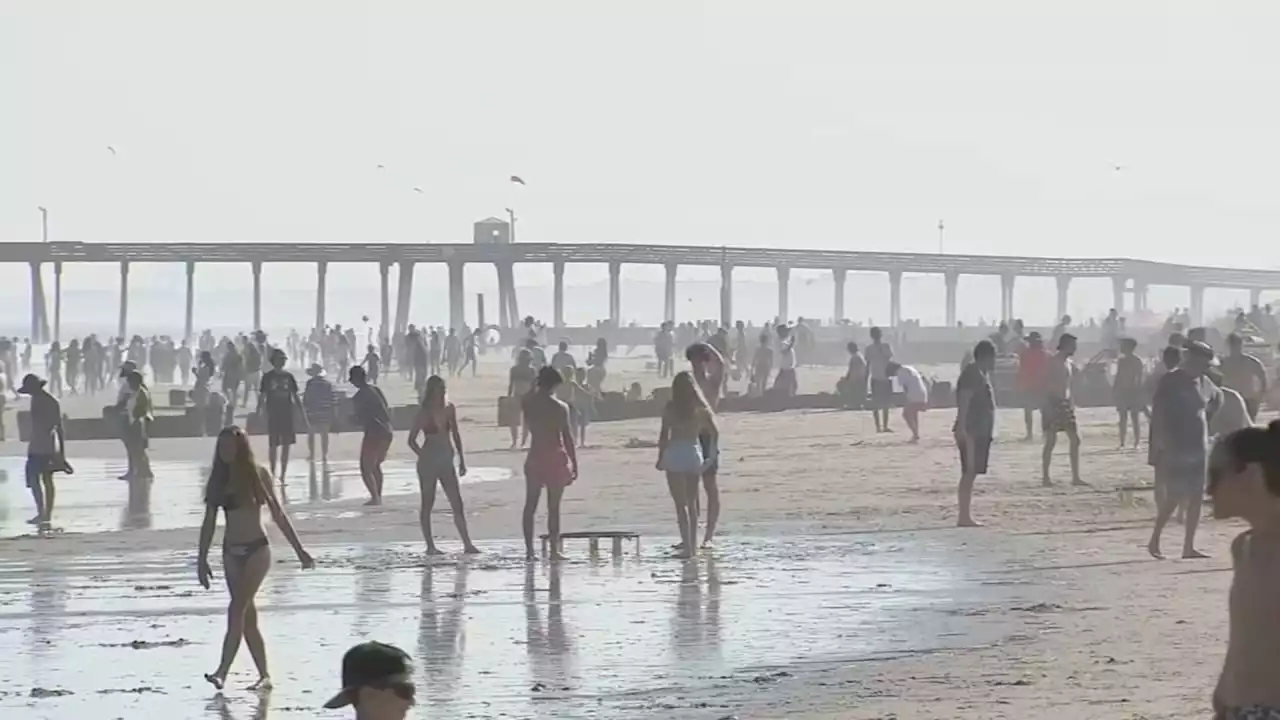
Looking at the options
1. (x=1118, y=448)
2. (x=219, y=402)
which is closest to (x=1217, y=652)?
(x=1118, y=448)

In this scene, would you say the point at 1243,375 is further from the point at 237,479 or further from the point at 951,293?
the point at 951,293

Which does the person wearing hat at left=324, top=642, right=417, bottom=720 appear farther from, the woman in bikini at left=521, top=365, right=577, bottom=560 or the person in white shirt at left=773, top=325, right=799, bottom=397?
the person in white shirt at left=773, top=325, right=799, bottom=397

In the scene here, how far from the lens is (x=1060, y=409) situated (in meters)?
22.9

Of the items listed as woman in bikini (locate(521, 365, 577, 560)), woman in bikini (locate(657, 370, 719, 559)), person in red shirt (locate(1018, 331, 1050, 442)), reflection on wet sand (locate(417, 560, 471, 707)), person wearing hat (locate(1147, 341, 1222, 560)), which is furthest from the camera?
person in red shirt (locate(1018, 331, 1050, 442))

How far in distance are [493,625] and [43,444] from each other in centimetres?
878

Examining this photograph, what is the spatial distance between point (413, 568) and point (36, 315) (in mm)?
96386

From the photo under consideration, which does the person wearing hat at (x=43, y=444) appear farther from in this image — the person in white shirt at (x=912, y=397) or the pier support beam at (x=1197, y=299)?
the pier support beam at (x=1197, y=299)

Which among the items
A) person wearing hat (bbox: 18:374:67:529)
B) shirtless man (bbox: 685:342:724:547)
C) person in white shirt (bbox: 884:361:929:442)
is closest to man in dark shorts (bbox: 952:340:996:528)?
shirtless man (bbox: 685:342:724:547)

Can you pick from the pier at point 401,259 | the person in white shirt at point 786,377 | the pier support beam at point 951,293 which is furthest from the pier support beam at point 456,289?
the person in white shirt at point 786,377

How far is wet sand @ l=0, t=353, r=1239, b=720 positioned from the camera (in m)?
11.2

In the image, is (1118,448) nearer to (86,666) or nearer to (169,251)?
(86,666)

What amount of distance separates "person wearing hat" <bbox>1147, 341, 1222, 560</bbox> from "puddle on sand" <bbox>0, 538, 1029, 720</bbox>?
5.44 feet

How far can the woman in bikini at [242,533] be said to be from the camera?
1155 centimetres

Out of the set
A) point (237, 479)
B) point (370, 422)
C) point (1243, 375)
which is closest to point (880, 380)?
point (370, 422)
